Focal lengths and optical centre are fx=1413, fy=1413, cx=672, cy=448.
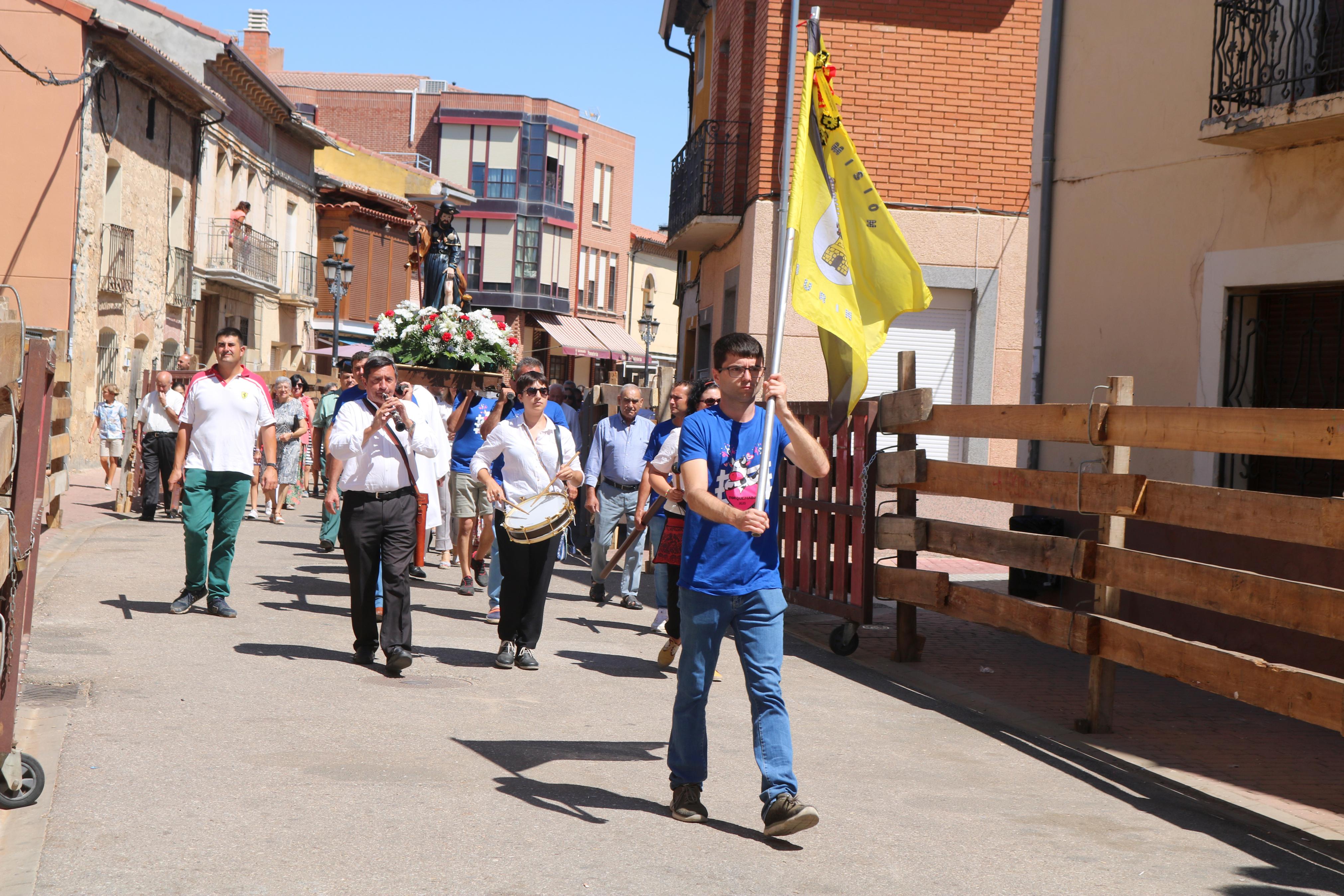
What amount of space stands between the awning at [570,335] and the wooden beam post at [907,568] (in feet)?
160

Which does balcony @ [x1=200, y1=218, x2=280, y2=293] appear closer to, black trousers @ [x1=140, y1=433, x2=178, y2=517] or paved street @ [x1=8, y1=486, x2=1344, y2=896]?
black trousers @ [x1=140, y1=433, x2=178, y2=517]

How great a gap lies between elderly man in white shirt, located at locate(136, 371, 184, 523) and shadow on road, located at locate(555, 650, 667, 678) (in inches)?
342

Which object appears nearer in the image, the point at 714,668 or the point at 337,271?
the point at 714,668

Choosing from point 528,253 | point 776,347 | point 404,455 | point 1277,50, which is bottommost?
point 404,455

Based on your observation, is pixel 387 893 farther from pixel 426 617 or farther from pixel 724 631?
pixel 426 617

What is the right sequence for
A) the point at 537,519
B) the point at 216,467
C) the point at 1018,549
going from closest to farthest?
the point at 1018,549, the point at 537,519, the point at 216,467

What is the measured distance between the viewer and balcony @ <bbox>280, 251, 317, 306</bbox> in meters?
41.3

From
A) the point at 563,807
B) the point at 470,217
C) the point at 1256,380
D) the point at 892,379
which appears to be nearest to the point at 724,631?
the point at 563,807

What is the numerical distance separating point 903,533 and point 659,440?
2.08 metres

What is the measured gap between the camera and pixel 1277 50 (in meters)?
9.79

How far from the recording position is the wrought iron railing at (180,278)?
31.5 m

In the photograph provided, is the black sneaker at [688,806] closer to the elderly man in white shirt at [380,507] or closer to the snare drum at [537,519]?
the elderly man in white shirt at [380,507]

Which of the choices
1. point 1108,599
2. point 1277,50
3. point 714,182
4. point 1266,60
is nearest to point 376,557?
point 1108,599

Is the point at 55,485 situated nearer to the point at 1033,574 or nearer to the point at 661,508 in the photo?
the point at 661,508
